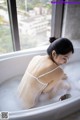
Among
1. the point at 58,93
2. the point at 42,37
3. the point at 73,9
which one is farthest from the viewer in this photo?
the point at 42,37

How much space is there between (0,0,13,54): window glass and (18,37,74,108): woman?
66 centimetres

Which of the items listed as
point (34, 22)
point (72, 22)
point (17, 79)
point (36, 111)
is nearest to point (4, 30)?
point (34, 22)

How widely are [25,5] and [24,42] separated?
42 centimetres

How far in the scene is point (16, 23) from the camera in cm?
150

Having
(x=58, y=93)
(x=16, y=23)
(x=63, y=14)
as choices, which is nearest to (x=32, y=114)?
(x=58, y=93)

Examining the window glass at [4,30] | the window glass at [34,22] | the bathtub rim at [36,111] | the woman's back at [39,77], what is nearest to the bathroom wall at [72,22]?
the window glass at [34,22]

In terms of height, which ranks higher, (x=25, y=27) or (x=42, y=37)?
(x=25, y=27)

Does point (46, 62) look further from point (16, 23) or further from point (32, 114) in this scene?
point (16, 23)

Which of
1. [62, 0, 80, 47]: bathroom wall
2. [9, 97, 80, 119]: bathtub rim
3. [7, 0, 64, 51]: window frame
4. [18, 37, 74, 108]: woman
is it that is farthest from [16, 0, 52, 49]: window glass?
[9, 97, 80, 119]: bathtub rim

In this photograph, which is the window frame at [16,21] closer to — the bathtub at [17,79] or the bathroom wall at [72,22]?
the bathroom wall at [72,22]

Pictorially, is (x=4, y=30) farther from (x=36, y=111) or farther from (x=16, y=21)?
(x=36, y=111)

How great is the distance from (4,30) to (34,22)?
1.17 ft

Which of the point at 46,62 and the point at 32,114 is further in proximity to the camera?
the point at 46,62

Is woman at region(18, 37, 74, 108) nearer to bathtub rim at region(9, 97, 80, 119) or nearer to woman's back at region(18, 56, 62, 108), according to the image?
woman's back at region(18, 56, 62, 108)
